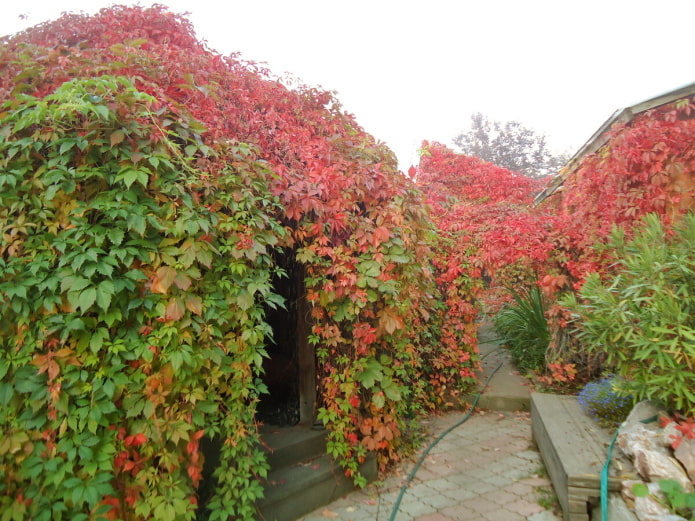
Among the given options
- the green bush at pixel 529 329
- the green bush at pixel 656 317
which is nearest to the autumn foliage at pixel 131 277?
the green bush at pixel 656 317

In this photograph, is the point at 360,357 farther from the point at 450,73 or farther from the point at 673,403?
the point at 450,73

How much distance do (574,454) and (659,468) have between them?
681 millimetres

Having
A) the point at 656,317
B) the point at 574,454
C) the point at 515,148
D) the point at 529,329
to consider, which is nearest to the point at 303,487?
the point at 574,454

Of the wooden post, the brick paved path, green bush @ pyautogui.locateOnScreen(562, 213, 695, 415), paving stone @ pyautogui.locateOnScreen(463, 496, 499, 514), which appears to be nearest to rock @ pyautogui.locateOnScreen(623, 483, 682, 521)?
green bush @ pyautogui.locateOnScreen(562, 213, 695, 415)

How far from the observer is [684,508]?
2.12m

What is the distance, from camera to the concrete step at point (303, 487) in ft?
9.39

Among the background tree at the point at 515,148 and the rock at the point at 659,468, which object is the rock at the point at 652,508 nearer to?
the rock at the point at 659,468

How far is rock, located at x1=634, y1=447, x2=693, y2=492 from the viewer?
7.36 feet

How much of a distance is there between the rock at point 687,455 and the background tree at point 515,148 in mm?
21685

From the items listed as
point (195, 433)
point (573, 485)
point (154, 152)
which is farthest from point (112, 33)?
point (573, 485)

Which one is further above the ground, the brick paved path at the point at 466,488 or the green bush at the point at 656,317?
the green bush at the point at 656,317

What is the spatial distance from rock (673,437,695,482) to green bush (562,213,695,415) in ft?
0.64

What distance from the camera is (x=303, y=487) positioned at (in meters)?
3.03

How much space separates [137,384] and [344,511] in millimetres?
2004
